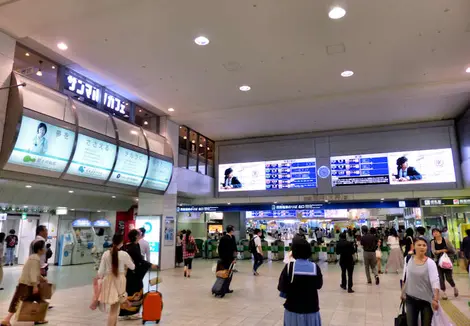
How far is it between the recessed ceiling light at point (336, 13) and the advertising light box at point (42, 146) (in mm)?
6246

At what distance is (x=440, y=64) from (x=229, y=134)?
8.89m

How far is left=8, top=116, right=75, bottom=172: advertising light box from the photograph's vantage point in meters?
7.02

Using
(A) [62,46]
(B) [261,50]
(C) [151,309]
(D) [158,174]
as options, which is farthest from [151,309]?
(D) [158,174]

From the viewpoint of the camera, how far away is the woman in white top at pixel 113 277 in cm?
456

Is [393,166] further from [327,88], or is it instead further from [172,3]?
[172,3]

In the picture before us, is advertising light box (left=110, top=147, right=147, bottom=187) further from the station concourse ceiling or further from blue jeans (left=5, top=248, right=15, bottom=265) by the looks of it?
blue jeans (left=5, top=248, right=15, bottom=265)

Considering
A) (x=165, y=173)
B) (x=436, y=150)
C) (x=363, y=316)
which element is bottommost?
(x=363, y=316)

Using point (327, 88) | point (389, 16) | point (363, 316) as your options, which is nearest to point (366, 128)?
point (327, 88)

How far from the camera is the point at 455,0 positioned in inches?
243

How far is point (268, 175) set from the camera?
603 inches

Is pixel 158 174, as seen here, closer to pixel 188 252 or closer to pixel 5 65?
pixel 188 252

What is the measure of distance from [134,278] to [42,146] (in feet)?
12.6

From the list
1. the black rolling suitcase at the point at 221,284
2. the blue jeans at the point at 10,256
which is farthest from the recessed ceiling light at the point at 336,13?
the blue jeans at the point at 10,256

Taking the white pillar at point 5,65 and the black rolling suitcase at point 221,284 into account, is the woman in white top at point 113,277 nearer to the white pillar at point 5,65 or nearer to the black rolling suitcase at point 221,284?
the black rolling suitcase at point 221,284
